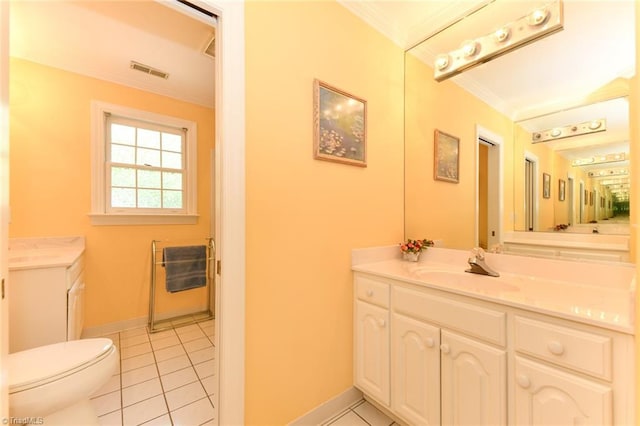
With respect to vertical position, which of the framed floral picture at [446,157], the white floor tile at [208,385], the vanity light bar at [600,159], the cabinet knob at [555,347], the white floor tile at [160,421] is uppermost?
the framed floral picture at [446,157]

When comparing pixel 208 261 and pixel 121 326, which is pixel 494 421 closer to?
pixel 208 261

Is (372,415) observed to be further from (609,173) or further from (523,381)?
(609,173)

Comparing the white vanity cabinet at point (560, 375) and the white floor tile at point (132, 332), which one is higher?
the white vanity cabinet at point (560, 375)

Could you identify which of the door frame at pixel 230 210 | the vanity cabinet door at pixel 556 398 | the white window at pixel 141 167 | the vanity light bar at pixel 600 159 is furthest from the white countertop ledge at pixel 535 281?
the white window at pixel 141 167

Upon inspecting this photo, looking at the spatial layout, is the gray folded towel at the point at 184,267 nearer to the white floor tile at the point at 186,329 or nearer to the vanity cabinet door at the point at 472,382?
the white floor tile at the point at 186,329

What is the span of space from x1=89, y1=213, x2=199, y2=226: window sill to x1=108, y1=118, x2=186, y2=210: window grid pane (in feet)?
0.35

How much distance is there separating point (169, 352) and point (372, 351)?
5.94 ft

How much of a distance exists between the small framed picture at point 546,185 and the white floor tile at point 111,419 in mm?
2781

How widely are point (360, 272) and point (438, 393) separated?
2.26 ft

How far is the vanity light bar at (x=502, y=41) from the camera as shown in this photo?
1309 millimetres

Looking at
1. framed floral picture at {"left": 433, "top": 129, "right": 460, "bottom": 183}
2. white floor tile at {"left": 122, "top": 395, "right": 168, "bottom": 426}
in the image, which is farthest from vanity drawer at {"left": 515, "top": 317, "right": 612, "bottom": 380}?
white floor tile at {"left": 122, "top": 395, "right": 168, "bottom": 426}

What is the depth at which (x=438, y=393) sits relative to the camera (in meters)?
1.18

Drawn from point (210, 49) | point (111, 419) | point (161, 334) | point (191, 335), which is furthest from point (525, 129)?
point (161, 334)

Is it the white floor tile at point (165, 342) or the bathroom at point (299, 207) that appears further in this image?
the white floor tile at point (165, 342)
